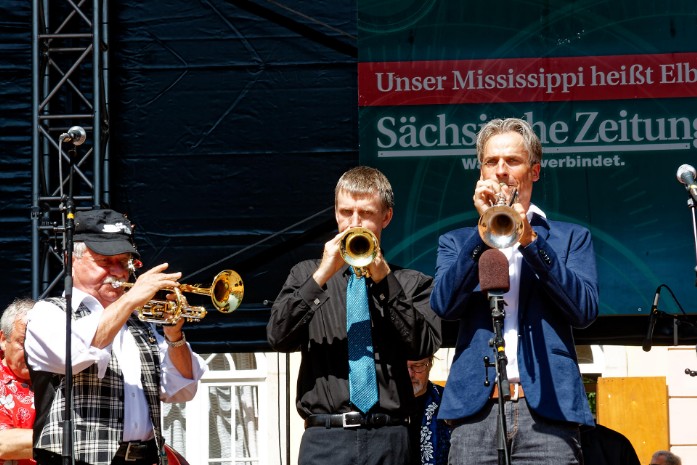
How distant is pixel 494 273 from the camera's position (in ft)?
12.9

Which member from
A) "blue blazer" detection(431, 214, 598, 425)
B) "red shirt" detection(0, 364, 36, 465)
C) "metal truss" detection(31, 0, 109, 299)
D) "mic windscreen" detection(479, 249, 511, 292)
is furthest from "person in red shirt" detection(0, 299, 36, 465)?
"mic windscreen" detection(479, 249, 511, 292)

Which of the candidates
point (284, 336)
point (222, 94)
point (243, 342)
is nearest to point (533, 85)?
point (222, 94)

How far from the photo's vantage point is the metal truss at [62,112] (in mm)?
6719

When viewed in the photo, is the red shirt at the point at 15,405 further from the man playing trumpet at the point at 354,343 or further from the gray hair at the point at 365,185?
the gray hair at the point at 365,185

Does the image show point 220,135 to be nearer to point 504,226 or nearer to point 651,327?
point 651,327

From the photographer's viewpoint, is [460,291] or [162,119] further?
[162,119]

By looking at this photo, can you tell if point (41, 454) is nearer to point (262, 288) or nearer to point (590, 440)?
point (262, 288)

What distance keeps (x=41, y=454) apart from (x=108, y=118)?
2.55 m

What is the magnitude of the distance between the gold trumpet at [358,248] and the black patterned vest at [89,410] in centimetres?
106

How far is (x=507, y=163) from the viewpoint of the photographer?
439 centimetres

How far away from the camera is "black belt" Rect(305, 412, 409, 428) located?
4598 millimetres

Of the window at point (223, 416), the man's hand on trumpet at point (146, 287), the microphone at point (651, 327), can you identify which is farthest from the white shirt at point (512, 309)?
the window at point (223, 416)

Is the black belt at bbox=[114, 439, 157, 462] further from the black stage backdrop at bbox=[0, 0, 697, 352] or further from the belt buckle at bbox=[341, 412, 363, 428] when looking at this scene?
the black stage backdrop at bbox=[0, 0, 697, 352]

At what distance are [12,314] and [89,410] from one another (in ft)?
5.66
